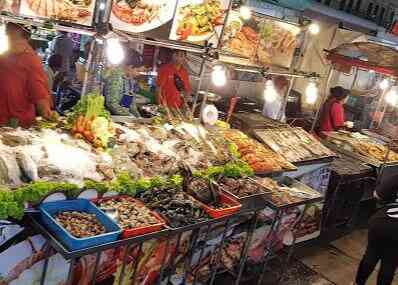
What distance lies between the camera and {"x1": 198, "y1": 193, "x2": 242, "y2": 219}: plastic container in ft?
15.5

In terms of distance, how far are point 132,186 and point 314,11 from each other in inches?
387

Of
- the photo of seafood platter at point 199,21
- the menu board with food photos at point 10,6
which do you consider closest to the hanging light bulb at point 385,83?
the photo of seafood platter at point 199,21

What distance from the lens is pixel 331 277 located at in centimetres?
709

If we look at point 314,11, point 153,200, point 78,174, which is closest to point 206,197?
point 153,200

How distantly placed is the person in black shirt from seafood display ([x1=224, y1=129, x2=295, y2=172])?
138 cm

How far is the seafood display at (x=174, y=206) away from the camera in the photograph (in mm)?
4402

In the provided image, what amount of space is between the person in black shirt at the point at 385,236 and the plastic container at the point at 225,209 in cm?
233

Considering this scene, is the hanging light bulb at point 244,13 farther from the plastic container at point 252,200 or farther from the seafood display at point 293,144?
the plastic container at point 252,200

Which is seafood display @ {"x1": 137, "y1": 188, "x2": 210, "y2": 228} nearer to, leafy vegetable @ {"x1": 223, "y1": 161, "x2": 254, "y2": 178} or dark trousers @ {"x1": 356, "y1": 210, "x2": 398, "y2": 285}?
leafy vegetable @ {"x1": 223, "y1": 161, "x2": 254, "y2": 178}

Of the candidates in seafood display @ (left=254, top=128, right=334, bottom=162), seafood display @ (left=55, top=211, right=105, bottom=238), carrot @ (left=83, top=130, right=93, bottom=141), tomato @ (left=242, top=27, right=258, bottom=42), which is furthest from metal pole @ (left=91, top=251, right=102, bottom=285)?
tomato @ (left=242, top=27, right=258, bottom=42)

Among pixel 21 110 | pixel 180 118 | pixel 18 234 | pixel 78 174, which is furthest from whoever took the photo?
pixel 180 118

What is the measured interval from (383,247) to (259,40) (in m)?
3.60

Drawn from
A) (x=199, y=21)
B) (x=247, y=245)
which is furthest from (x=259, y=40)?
(x=247, y=245)

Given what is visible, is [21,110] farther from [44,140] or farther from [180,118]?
[180,118]
